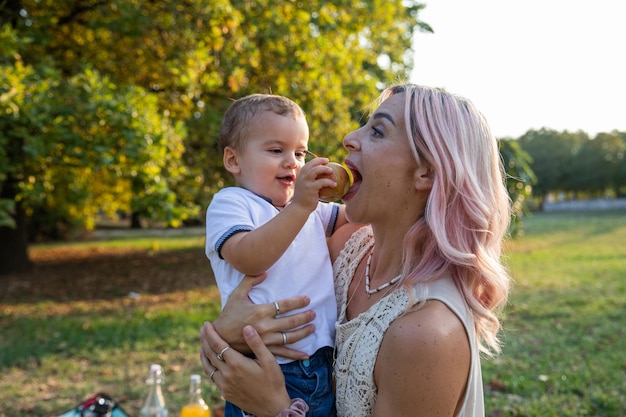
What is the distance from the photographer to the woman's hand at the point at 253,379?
7.02 ft

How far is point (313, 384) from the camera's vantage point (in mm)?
2246

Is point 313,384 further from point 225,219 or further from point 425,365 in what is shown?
point 225,219

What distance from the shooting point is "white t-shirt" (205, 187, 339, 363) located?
2.28 meters

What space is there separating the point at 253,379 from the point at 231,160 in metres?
0.94

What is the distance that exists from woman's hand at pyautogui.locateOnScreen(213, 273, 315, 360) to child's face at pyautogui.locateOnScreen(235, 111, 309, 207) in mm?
392

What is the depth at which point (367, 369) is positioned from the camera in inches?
77.6

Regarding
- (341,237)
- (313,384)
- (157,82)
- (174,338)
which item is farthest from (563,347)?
(157,82)

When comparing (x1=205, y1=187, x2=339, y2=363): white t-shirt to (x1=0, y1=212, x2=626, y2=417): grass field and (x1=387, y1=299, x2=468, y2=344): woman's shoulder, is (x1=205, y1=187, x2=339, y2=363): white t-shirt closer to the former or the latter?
(x1=387, y1=299, x2=468, y2=344): woman's shoulder

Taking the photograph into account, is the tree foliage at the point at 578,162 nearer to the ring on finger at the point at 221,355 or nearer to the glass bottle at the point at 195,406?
the glass bottle at the point at 195,406

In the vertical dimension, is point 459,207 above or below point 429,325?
above

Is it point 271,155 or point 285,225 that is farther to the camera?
point 271,155

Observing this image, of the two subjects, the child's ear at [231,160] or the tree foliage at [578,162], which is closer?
the child's ear at [231,160]

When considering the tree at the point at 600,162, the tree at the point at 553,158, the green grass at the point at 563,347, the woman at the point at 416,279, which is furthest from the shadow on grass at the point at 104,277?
the tree at the point at 600,162

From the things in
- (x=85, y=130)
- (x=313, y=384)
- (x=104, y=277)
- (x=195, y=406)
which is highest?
(x=85, y=130)
